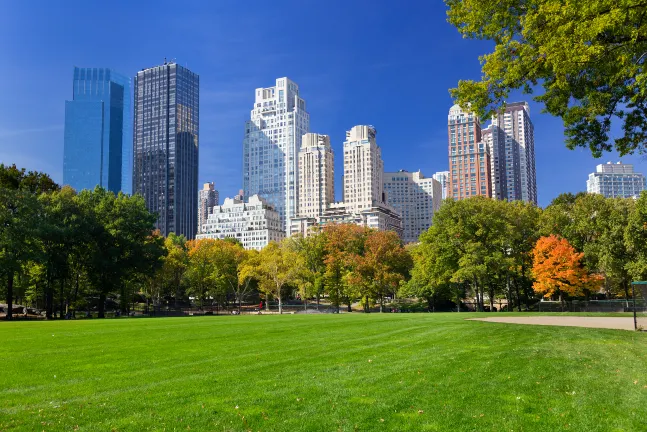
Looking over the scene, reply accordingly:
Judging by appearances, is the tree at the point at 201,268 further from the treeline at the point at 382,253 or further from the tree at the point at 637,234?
the tree at the point at 637,234

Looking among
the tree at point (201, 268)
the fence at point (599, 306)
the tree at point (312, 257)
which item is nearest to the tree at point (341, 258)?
the tree at point (312, 257)

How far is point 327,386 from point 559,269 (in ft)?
159

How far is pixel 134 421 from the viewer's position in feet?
25.4

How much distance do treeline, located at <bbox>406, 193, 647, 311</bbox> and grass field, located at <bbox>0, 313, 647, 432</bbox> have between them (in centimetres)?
3682

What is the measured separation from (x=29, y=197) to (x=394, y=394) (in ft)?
165

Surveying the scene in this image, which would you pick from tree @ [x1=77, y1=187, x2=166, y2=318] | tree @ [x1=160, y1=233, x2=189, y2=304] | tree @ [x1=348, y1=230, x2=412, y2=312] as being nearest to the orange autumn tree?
tree @ [x1=348, y1=230, x2=412, y2=312]

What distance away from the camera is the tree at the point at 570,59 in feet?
38.7

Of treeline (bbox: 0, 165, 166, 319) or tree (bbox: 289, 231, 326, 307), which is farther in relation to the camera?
tree (bbox: 289, 231, 326, 307)

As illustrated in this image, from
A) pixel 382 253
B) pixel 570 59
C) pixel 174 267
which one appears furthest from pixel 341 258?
pixel 570 59

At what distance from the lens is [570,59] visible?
1226 cm

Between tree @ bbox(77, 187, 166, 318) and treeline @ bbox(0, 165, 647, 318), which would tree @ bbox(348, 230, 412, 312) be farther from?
tree @ bbox(77, 187, 166, 318)

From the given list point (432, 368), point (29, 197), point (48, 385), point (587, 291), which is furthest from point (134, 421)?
point (587, 291)

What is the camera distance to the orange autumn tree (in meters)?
51.0

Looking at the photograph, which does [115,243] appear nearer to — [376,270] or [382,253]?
[376,270]
